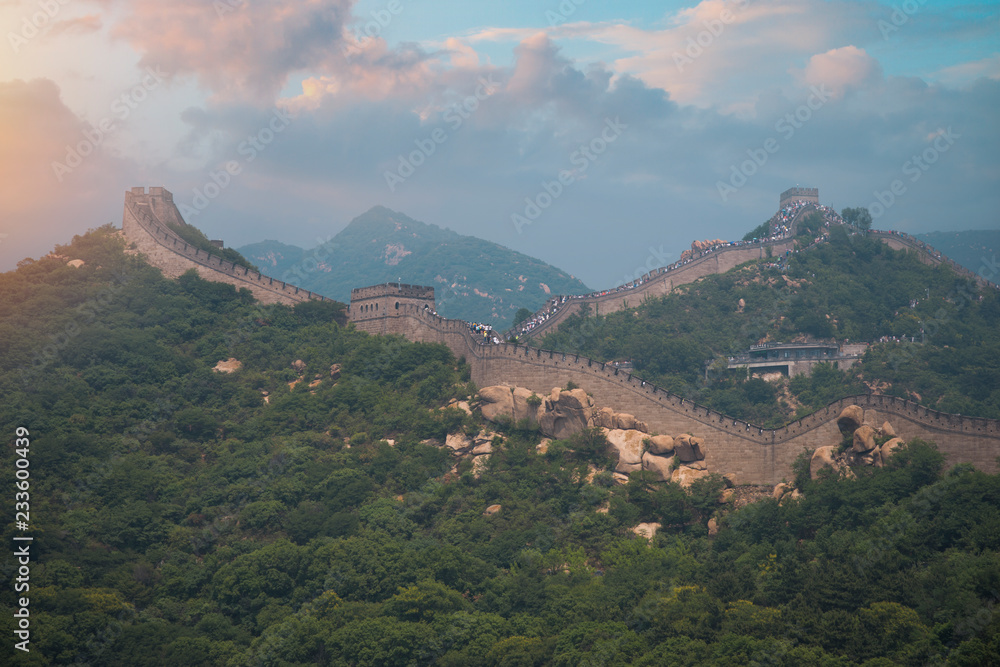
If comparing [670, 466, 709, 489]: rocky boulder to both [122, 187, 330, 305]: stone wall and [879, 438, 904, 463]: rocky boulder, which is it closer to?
[879, 438, 904, 463]: rocky boulder

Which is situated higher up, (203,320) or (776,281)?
(776,281)

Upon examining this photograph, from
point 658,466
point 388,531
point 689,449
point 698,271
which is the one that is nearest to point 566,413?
point 658,466

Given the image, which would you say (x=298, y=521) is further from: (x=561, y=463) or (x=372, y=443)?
(x=561, y=463)

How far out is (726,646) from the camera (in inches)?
1575

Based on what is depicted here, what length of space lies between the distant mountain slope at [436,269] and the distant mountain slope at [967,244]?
2057 inches

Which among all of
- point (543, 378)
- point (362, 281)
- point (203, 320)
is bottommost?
point (543, 378)

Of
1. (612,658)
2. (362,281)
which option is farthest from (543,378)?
(362,281)

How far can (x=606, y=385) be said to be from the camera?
56.4 metres

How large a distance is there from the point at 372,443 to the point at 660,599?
2014 cm

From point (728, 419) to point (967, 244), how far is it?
129 m

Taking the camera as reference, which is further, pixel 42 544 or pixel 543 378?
pixel 543 378

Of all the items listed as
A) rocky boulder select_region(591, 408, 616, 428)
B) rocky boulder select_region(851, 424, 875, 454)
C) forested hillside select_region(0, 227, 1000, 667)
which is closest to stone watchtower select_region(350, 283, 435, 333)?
forested hillside select_region(0, 227, 1000, 667)

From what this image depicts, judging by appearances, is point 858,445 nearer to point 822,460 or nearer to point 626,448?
point 822,460

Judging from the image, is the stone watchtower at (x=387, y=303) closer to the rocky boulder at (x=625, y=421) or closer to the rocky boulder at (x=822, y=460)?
the rocky boulder at (x=625, y=421)
